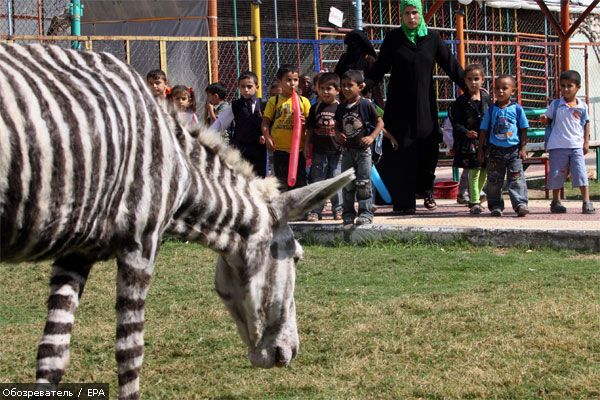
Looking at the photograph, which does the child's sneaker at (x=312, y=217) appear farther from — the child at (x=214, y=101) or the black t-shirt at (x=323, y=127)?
the child at (x=214, y=101)

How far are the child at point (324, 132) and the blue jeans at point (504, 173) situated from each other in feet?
5.63

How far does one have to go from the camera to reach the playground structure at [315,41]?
15.6 meters

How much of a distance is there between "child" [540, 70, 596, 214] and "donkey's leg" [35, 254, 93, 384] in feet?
25.7

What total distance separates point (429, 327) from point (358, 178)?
3912mm

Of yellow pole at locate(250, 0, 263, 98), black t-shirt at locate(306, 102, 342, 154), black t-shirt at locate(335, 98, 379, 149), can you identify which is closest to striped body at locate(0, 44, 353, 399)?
black t-shirt at locate(335, 98, 379, 149)

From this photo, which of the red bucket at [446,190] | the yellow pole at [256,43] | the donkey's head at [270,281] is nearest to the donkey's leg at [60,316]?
the donkey's head at [270,281]

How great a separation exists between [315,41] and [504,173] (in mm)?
5389

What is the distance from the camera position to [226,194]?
547 cm

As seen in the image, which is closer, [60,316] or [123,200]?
[123,200]

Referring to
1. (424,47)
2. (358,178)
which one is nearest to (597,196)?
(424,47)

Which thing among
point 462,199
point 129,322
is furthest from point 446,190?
point 129,322

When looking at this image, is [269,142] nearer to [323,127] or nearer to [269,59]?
[323,127]

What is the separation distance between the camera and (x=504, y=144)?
11.5m

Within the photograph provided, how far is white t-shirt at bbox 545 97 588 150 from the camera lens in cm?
1194
